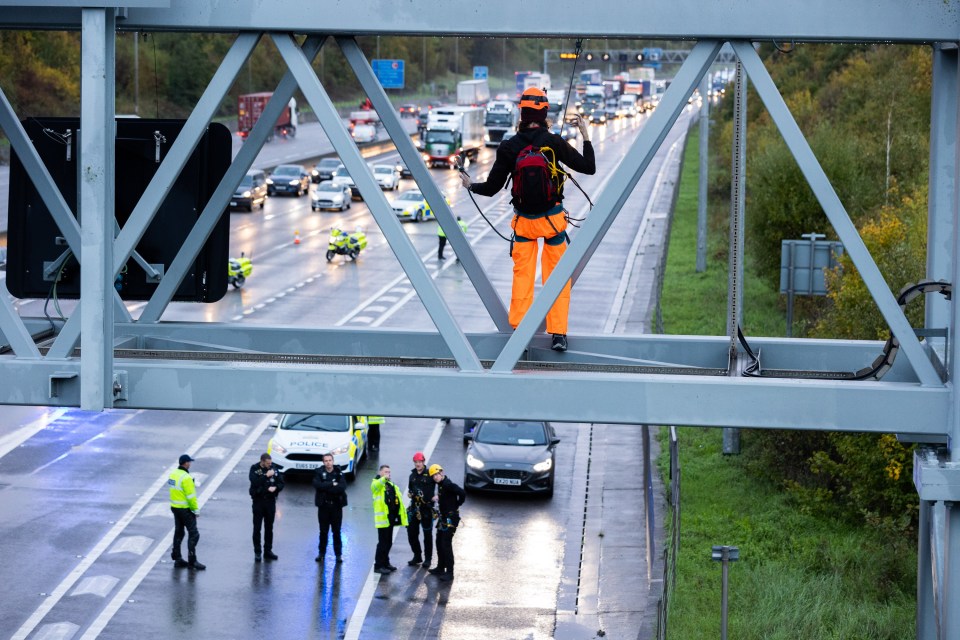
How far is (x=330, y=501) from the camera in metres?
20.5

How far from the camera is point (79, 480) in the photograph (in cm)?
2420

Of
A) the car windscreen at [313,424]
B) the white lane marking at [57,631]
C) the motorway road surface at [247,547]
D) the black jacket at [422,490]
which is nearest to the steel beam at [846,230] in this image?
the motorway road surface at [247,547]

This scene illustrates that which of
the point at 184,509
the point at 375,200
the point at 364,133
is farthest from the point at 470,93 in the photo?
the point at 375,200

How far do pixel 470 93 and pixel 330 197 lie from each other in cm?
5160

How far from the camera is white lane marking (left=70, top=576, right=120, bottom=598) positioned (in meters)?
19.1

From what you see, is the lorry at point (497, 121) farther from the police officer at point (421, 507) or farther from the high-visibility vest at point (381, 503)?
the high-visibility vest at point (381, 503)

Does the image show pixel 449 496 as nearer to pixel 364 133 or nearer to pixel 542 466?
pixel 542 466

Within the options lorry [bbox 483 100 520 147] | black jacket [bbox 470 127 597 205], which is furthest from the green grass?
lorry [bbox 483 100 520 147]

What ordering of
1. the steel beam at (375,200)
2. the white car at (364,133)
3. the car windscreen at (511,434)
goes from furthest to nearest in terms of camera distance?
1. the white car at (364,133)
2. the car windscreen at (511,434)
3. the steel beam at (375,200)

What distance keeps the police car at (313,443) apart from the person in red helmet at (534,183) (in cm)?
1431

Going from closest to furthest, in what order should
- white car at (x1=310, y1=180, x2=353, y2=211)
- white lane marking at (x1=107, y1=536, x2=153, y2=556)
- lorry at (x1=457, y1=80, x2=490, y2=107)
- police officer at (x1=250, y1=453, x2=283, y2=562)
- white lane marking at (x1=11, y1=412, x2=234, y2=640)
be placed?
white lane marking at (x1=11, y1=412, x2=234, y2=640), police officer at (x1=250, y1=453, x2=283, y2=562), white lane marking at (x1=107, y1=536, x2=153, y2=556), white car at (x1=310, y1=180, x2=353, y2=211), lorry at (x1=457, y1=80, x2=490, y2=107)

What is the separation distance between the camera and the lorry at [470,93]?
112 meters

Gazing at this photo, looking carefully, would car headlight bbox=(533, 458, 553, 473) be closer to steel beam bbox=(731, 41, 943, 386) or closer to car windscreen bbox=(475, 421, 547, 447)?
car windscreen bbox=(475, 421, 547, 447)

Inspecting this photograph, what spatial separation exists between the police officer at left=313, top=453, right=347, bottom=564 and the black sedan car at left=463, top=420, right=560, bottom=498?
3.91 metres
